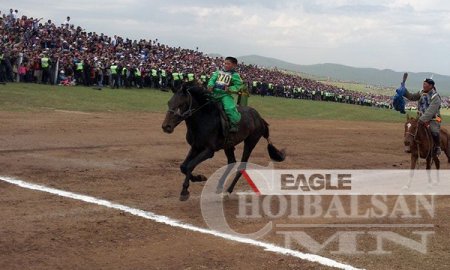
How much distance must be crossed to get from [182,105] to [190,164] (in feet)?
3.33

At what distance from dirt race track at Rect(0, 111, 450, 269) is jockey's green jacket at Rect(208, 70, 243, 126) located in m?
1.57

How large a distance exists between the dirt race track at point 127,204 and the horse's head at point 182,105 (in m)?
1.42

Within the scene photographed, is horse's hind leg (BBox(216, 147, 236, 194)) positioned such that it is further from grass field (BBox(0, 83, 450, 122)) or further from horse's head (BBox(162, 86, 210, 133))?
grass field (BBox(0, 83, 450, 122))

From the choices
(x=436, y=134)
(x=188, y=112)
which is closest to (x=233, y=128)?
(x=188, y=112)

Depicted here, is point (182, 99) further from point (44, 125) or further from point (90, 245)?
point (44, 125)

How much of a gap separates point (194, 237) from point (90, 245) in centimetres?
144

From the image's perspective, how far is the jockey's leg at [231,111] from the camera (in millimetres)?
10844

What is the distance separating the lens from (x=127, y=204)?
989cm

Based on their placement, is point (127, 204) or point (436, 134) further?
point (436, 134)

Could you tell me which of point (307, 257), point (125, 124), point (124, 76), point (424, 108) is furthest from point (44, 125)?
point (124, 76)

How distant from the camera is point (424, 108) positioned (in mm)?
13953

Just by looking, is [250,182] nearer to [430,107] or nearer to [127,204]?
[127,204]

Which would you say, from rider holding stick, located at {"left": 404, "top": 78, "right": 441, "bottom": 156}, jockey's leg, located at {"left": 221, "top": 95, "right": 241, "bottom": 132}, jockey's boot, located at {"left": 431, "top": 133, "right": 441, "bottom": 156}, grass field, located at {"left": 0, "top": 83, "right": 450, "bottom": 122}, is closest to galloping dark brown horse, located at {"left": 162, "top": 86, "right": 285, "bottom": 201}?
jockey's leg, located at {"left": 221, "top": 95, "right": 241, "bottom": 132}
